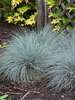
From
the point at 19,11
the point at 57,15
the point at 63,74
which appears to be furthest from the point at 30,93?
the point at 19,11

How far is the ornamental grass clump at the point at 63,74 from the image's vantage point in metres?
2.52

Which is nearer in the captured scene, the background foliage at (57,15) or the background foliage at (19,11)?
the background foliage at (57,15)

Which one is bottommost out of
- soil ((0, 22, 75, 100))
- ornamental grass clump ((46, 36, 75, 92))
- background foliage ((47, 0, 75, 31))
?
soil ((0, 22, 75, 100))

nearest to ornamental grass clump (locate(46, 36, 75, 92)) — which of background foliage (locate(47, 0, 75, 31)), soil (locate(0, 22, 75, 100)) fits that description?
soil (locate(0, 22, 75, 100))

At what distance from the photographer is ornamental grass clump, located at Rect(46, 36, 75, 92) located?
99.2 inches

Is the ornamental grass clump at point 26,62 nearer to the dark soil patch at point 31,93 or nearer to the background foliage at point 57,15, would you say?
the dark soil patch at point 31,93

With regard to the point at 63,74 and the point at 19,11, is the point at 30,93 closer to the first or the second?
the point at 63,74

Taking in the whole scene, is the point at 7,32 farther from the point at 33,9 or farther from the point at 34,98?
the point at 34,98

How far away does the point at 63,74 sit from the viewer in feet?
8.57

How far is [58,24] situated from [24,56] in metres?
2.05

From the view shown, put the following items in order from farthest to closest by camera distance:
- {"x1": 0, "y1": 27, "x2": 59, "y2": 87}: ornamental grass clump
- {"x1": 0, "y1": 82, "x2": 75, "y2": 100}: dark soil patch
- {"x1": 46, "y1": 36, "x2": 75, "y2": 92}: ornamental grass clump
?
{"x1": 0, "y1": 27, "x2": 59, "y2": 87}: ornamental grass clump → {"x1": 46, "y1": 36, "x2": 75, "y2": 92}: ornamental grass clump → {"x1": 0, "y1": 82, "x2": 75, "y2": 100}: dark soil patch

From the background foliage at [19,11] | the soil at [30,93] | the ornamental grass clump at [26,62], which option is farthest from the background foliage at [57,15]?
the soil at [30,93]

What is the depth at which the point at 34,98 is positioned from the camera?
7.75ft

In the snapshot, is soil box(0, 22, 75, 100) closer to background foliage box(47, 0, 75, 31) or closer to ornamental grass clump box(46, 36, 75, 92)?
ornamental grass clump box(46, 36, 75, 92)
